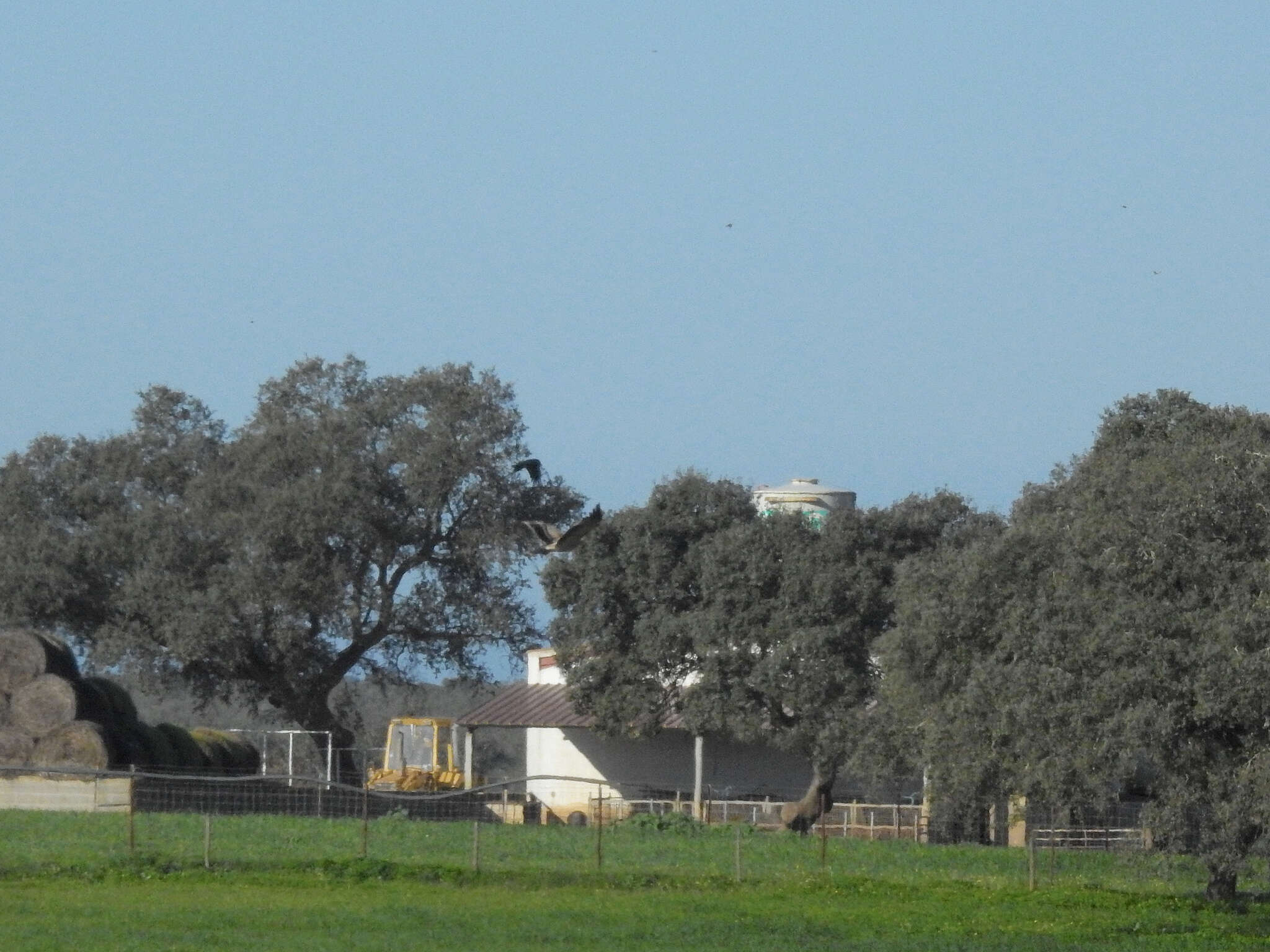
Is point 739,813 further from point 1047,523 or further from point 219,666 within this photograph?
point 1047,523

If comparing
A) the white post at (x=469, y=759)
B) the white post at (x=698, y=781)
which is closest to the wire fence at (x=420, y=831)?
the white post at (x=698, y=781)

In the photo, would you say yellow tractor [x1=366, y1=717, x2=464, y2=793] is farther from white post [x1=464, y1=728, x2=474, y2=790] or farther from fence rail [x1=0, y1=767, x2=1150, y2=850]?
fence rail [x1=0, y1=767, x2=1150, y2=850]

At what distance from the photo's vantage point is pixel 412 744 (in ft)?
158

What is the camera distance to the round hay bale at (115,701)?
3900 cm

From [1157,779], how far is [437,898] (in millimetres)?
9543

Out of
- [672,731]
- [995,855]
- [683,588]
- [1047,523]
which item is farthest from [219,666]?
[1047,523]

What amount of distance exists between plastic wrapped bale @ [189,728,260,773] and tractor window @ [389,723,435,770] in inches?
157

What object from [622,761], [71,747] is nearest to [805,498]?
[622,761]

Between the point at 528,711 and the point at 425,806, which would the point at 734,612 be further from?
the point at 528,711

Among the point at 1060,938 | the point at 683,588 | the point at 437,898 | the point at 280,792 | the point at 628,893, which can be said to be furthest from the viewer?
the point at 683,588

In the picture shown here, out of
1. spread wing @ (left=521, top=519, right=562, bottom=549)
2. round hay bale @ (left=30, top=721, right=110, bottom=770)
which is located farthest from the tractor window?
spread wing @ (left=521, top=519, right=562, bottom=549)

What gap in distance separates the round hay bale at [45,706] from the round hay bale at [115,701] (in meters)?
1.99

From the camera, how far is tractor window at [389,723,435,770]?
48.0 m

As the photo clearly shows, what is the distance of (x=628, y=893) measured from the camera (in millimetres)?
25062
